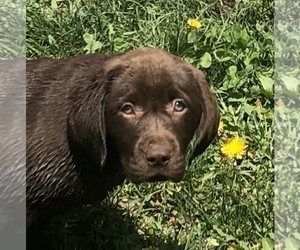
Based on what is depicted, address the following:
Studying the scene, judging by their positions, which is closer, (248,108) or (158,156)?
(158,156)

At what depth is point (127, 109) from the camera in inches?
171

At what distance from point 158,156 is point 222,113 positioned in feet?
5.24

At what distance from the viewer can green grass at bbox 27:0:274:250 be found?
5148 mm

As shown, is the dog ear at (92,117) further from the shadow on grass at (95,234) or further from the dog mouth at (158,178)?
the shadow on grass at (95,234)

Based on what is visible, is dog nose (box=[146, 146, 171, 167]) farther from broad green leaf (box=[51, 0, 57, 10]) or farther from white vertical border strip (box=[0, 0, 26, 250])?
broad green leaf (box=[51, 0, 57, 10])

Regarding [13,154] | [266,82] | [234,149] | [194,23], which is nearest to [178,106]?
[13,154]

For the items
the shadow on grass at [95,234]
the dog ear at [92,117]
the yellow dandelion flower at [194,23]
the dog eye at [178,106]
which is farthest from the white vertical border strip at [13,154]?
the yellow dandelion flower at [194,23]

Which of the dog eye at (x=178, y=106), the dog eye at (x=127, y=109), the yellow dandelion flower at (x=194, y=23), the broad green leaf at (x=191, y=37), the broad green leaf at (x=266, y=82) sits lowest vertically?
the broad green leaf at (x=266, y=82)

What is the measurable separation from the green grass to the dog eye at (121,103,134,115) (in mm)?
959

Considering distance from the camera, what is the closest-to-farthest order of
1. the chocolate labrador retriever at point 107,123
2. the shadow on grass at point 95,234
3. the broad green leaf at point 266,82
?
the chocolate labrador retriever at point 107,123 → the shadow on grass at point 95,234 → the broad green leaf at point 266,82

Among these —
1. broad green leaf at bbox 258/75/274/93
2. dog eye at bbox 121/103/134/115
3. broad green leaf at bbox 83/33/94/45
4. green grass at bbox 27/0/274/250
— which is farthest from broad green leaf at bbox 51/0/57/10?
dog eye at bbox 121/103/134/115

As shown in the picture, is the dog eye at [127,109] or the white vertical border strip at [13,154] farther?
the white vertical border strip at [13,154]

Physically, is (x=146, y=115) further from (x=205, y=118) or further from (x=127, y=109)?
(x=205, y=118)

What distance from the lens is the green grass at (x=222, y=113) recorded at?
16.9ft
